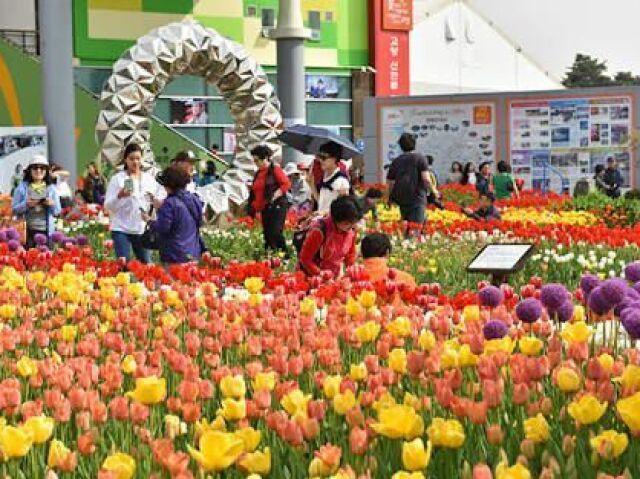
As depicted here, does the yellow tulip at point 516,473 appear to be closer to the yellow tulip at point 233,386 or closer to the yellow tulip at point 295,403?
the yellow tulip at point 295,403

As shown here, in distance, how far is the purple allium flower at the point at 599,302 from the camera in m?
4.33

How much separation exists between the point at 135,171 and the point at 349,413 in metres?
8.03

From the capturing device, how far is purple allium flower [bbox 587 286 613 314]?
433 centimetres

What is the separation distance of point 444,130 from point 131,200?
48.4 ft

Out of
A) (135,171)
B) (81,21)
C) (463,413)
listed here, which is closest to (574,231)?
(135,171)

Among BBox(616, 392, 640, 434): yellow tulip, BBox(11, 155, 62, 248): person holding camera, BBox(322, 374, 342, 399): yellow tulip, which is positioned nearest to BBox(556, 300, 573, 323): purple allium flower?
BBox(322, 374, 342, 399): yellow tulip

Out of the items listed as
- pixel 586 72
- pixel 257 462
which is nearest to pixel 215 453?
pixel 257 462

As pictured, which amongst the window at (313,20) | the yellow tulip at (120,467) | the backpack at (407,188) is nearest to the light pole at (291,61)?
the window at (313,20)

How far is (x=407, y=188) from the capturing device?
14.2 meters

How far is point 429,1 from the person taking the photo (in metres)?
43.5

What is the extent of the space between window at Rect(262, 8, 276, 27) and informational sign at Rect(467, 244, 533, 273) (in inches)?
1083

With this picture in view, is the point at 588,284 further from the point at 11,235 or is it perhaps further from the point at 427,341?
the point at 11,235

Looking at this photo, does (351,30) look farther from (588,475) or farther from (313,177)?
(588,475)

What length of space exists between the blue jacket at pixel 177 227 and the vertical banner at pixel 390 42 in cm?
2693
